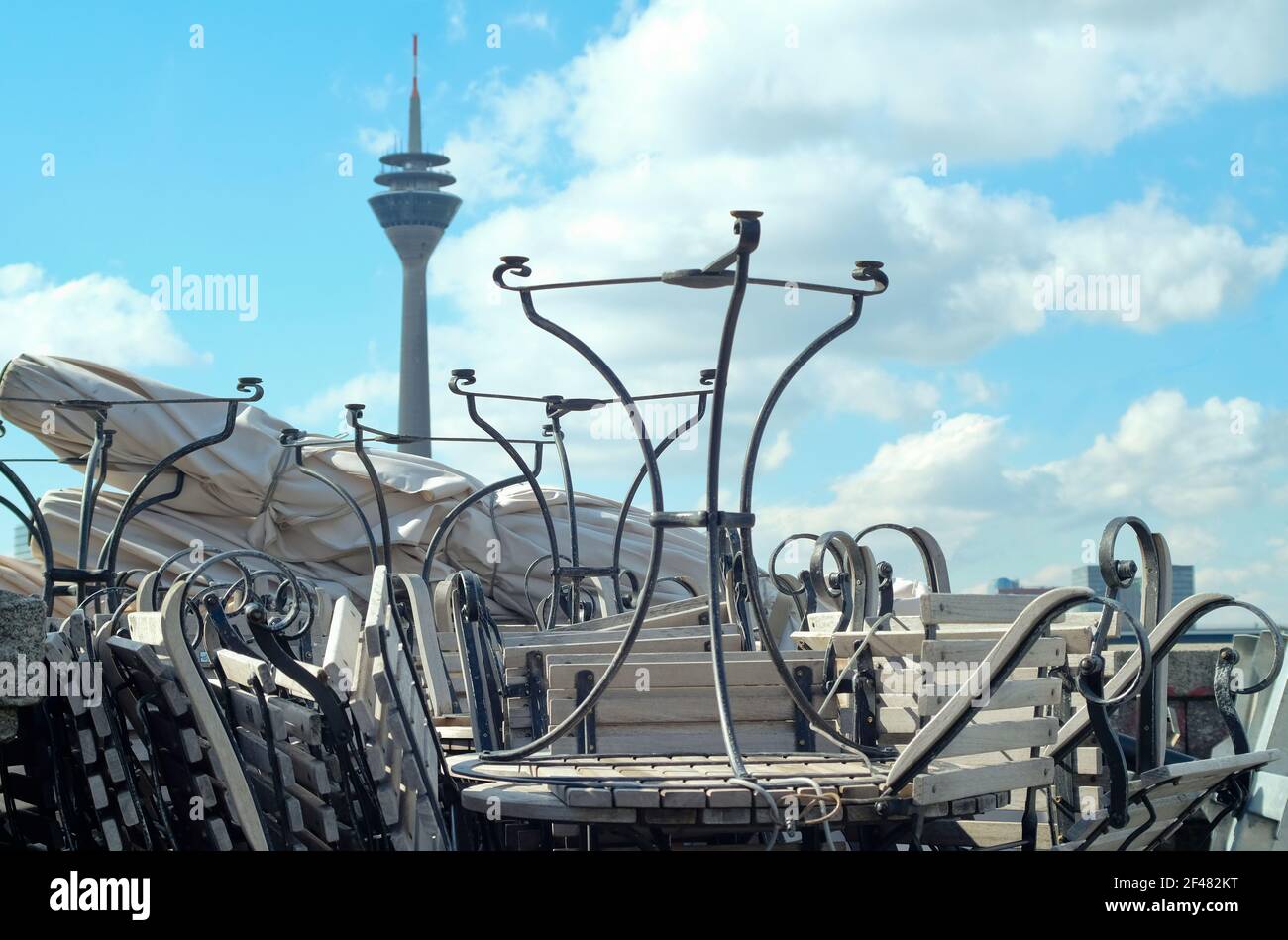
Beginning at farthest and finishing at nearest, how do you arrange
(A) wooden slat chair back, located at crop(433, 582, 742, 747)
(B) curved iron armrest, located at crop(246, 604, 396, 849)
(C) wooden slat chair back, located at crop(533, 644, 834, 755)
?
1. (A) wooden slat chair back, located at crop(433, 582, 742, 747)
2. (C) wooden slat chair back, located at crop(533, 644, 834, 755)
3. (B) curved iron armrest, located at crop(246, 604, 396, 849)

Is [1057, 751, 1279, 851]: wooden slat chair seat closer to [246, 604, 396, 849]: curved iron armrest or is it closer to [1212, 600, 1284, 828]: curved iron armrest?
[1212, 600, 1284, 828]: curved iron armrest

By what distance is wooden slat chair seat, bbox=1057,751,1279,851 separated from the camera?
4.00 m

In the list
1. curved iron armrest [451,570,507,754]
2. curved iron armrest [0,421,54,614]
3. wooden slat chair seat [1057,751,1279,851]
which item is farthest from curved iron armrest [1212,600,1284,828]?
curved iron armrest [0,421,54,614]

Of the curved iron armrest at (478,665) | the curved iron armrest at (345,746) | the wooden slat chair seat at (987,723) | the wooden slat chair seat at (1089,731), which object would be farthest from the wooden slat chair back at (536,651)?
the wooden slat chair seat at (1089,731)

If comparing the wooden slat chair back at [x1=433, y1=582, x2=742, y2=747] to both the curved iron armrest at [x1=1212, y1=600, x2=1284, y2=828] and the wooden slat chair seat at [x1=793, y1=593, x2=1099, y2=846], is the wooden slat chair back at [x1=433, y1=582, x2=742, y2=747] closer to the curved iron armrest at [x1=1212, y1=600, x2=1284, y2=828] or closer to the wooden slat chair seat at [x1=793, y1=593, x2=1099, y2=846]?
the wooden slat chair seat at [x1=793, y1=593, x2=1099, y2=846]

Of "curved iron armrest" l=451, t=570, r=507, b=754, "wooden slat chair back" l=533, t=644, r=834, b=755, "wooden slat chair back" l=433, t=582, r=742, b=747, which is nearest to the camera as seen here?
"wooden slat chair back" l=533, t=644, r=834, b=755

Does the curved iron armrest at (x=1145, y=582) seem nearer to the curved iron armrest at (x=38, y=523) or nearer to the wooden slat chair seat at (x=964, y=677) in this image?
the wooden slat chair seat at (x=964, y=677)

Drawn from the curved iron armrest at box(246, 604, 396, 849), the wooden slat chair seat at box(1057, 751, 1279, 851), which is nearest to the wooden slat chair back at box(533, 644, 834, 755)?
the curved iron armrest at box(246, 604, 396, 849)

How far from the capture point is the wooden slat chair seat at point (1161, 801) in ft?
13.1

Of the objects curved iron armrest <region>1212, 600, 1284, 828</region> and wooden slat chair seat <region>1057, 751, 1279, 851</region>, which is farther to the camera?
curved iron armrest <region>1212, 600, 1284, 828</region>

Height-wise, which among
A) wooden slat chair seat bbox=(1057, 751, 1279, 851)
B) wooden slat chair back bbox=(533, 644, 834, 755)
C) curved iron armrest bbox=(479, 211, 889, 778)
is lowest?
wooden slat chair seat bbox=(1057, 751, 1279, 851)

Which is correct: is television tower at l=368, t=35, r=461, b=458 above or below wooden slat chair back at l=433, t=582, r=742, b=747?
above
